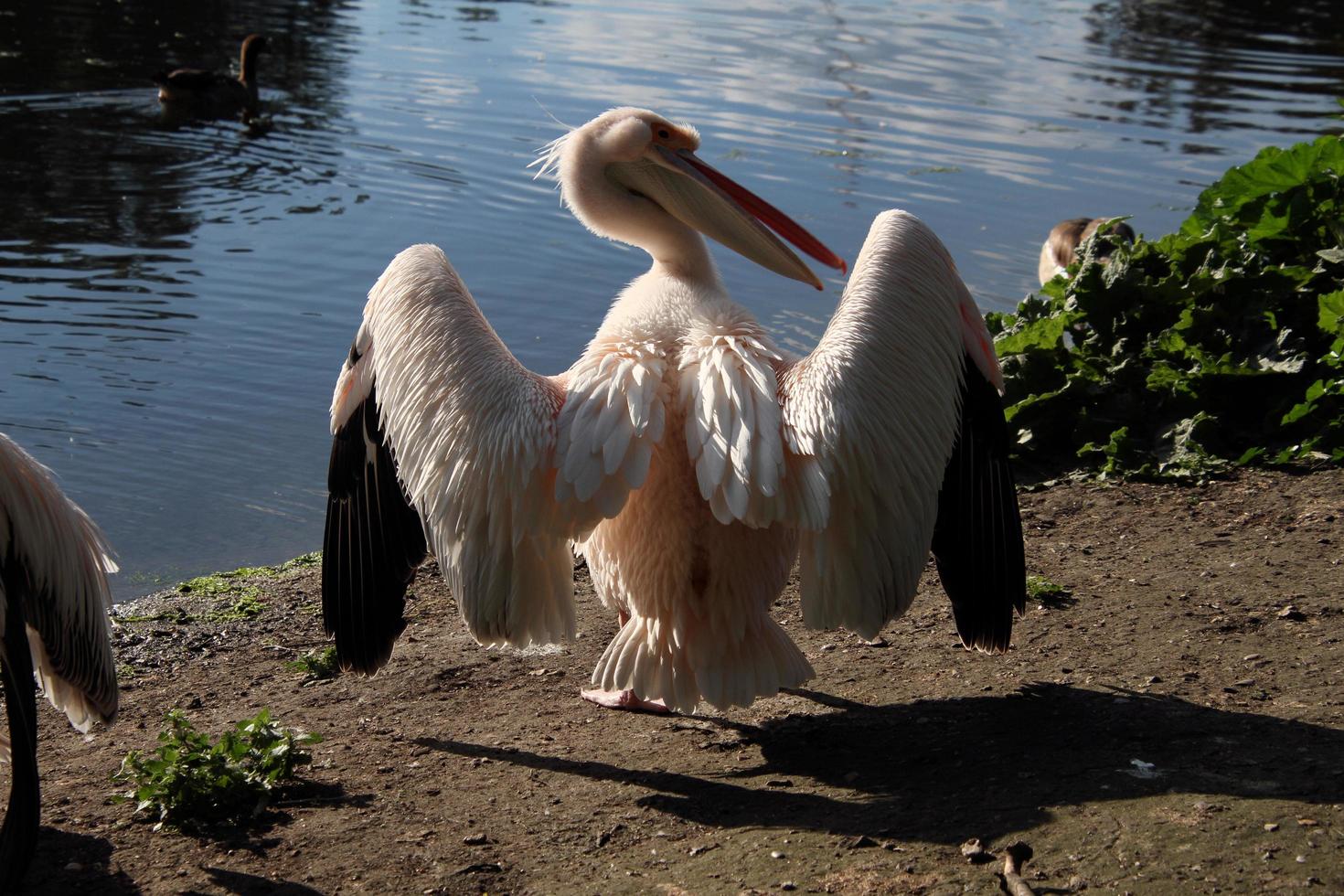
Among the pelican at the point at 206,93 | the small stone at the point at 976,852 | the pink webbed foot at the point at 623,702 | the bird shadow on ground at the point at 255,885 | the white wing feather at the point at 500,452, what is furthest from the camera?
the pelican at the point at 206,93

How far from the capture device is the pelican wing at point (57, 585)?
320cm

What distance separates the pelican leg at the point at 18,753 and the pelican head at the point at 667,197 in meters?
2.13

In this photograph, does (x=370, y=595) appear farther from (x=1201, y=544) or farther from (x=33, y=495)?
(x=1201, y=544)

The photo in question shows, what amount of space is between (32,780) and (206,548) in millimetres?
2984

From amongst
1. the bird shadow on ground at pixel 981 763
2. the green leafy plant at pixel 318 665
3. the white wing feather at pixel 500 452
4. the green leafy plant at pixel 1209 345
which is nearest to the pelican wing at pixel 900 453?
the bird shadow on ground at pixel 981 763

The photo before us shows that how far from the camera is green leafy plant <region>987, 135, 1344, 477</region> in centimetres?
545

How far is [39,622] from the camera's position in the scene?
10.9 ft

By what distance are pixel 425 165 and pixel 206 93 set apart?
2.82 m

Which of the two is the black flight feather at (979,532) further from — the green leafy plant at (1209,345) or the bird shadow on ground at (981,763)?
the green leafy plant at (1209,345)

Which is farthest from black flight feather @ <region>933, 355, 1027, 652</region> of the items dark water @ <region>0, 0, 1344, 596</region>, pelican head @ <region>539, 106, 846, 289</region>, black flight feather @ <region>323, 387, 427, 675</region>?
dark water @ <region>0, 0, 1344, 596</region>

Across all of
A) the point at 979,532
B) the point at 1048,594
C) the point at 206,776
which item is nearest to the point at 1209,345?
the point at 1048,594

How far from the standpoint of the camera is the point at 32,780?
3031mm

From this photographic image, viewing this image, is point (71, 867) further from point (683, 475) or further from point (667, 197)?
point (667, 197)

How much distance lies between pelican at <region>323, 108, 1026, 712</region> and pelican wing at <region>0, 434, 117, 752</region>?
64 centimetres
